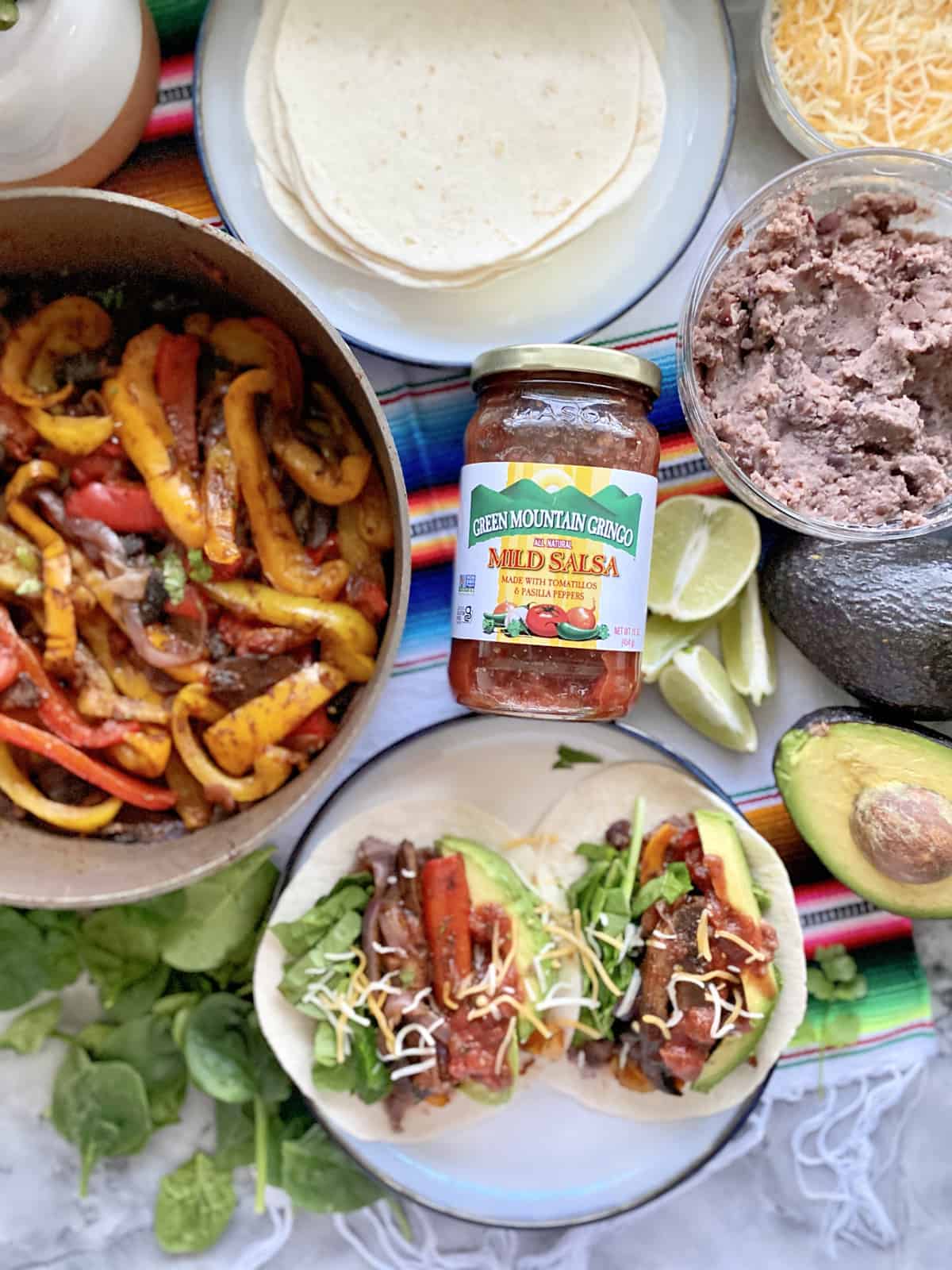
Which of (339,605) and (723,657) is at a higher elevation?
(339,605)

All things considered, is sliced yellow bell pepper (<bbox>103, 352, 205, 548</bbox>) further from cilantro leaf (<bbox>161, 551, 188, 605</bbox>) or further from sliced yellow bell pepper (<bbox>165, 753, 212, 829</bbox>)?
sliced yellow bell pepper (<bbox>165, 753, 212, 829</bbox>)

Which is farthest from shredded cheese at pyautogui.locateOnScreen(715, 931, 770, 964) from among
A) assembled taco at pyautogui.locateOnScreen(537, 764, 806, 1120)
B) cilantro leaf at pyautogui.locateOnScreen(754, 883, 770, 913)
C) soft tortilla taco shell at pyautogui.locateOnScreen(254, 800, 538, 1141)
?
soft tortilla taco shell at pyautogui.locateOnScreen(254, 800, 538, 1141)

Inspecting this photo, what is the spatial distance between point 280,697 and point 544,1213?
1121mm

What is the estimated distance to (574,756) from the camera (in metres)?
2.00

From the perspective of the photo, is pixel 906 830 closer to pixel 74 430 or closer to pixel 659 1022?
pixel 659 1022

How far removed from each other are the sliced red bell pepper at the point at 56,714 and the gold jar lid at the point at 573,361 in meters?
0.86

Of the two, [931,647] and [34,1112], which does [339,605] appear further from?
[34,1112]

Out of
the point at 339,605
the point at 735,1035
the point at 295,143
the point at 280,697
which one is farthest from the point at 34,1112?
the point at 295,143

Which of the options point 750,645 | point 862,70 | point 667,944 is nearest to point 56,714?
point 667,944

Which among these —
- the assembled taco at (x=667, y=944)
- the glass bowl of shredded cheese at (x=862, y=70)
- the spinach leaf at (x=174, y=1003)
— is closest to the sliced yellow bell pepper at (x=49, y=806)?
the spinach leaf at (x=174, y=1003)

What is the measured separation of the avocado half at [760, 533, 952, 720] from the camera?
1859 mm

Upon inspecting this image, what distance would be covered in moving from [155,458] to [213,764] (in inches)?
20.5

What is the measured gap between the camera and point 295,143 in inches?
70.9

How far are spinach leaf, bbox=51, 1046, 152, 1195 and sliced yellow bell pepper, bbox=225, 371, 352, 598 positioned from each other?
1.04 m
